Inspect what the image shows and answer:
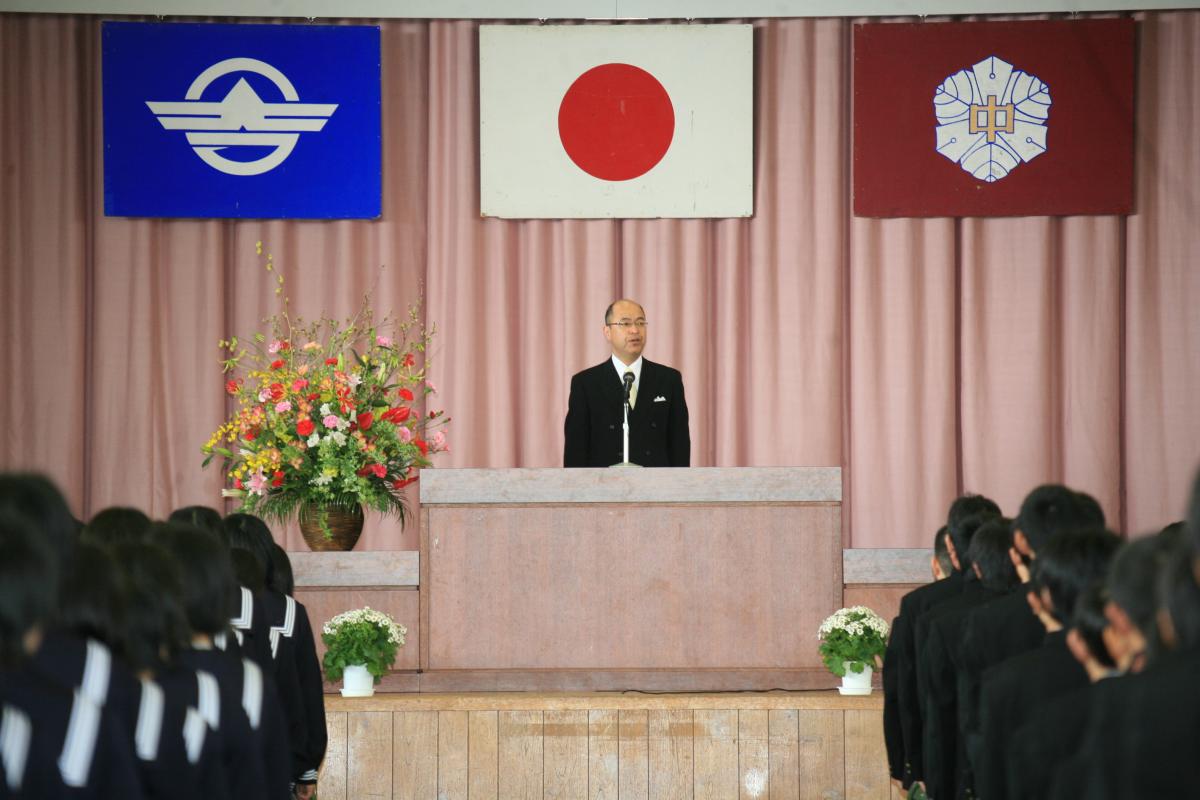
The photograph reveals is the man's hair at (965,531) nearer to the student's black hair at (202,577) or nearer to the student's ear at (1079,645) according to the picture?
the student's ear at (1079,645)

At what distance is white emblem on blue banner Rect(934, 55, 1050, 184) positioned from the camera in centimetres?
734

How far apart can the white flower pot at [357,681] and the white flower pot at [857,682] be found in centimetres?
144

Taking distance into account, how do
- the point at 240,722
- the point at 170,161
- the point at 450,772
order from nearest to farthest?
1. the point at 240,722
2. the point at 450,772
3. the point at 170,161

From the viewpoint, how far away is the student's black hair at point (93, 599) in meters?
2.12

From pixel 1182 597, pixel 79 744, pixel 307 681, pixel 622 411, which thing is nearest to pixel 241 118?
pixel 622 411

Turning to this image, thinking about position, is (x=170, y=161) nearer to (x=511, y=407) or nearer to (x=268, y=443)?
(x=511, y=407)

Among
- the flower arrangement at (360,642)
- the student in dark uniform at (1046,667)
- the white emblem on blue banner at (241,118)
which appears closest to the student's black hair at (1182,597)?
the student in dark uniform at (1046,667)

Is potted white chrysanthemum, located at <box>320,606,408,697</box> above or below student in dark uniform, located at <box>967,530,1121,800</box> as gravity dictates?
below

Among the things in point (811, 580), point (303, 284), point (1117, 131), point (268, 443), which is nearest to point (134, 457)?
point (303, 284)

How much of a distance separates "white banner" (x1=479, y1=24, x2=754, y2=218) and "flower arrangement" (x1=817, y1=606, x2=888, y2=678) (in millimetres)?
3160

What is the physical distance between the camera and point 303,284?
298 inches

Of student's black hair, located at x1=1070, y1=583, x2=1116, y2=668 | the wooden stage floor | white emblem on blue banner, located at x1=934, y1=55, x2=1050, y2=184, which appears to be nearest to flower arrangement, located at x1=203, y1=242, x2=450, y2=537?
the wooden stage floor

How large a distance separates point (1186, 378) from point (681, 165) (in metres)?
2.67

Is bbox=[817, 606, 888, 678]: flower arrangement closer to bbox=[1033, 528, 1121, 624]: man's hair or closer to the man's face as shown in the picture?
the man's face
